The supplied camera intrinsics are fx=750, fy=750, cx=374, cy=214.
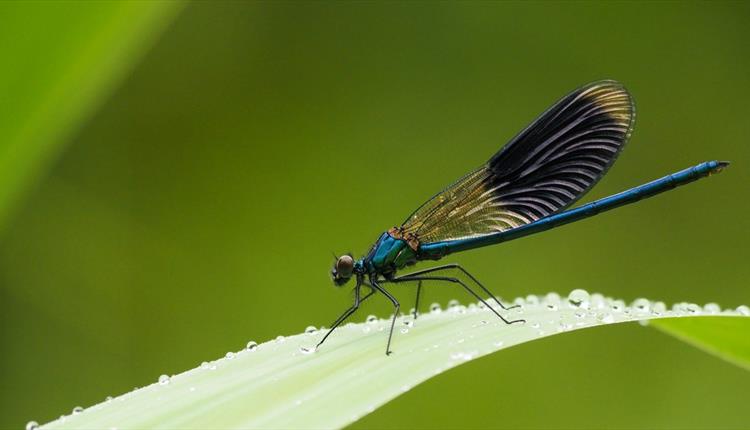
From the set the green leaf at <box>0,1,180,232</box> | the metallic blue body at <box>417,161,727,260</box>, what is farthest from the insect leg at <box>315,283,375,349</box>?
the green leaf at <box>0,1,180,232</box>

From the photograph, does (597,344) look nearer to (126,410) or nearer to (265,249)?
(265,249)

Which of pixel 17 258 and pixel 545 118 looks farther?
pixel 17 258

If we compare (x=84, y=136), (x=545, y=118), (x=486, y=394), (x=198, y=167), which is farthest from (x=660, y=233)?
(x=84, y=136)

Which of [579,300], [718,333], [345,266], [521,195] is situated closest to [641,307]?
[579,300]

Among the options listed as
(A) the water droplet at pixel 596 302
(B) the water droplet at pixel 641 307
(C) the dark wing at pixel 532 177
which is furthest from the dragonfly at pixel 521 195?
(B) the water droplet at pixel 641 307

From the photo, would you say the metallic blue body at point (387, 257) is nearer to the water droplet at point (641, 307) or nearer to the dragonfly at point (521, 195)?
the dragonfly at point (521, 195)

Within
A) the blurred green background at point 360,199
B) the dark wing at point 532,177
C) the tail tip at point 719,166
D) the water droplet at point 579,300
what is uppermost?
the blurred green background at point 360,199
